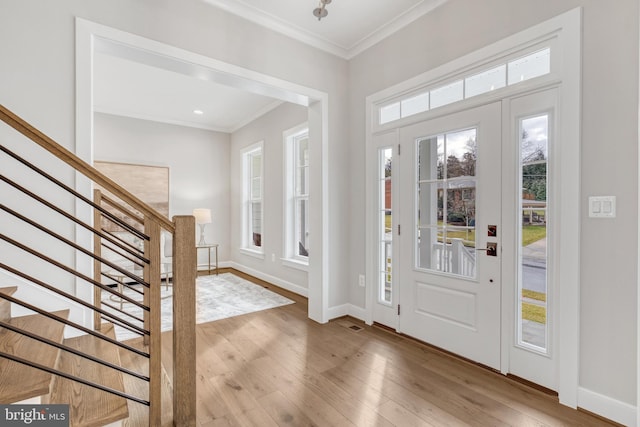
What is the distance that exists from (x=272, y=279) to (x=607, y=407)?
158 inches

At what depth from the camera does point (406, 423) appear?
1737 mm

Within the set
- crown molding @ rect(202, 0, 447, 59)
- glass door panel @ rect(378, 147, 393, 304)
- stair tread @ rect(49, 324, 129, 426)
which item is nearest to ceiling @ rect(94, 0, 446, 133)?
crown molding @ rect(202, 0, 447, 59)

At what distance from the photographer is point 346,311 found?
11.4 ft

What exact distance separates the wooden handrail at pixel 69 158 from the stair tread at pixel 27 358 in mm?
766

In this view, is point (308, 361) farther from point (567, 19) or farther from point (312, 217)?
point (567, 19)

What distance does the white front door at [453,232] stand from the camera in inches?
89.8

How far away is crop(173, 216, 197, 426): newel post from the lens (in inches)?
57.9

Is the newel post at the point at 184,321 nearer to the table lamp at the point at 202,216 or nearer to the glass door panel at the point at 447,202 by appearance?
the glass door panel at the point at 447,202

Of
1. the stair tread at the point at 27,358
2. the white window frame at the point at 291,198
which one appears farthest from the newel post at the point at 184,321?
the white window frame at the point at 291,198

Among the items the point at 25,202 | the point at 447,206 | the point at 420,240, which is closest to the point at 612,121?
the point at 447,206

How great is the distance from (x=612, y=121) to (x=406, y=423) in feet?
6.76

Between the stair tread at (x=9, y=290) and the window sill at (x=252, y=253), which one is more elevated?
the stair tread at (x=9, y=290)

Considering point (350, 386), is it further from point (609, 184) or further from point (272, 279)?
point (272, 279)

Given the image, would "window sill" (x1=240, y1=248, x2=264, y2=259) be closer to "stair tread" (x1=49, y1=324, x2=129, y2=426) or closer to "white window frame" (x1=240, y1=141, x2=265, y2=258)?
"white window frame" (x1=240, y1=141, x2=265, y2=258)
